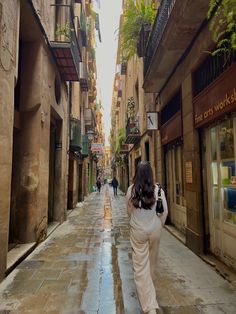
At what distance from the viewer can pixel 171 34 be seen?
18.8ft

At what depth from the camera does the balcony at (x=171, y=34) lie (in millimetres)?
4886

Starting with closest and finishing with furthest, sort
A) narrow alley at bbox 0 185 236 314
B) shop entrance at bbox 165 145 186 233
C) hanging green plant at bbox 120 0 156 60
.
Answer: narrow alley at bbox 0 185 236 314, shop entrance at bbox 165 145 186 233, hanging green plant at bbox 120 0 156 60

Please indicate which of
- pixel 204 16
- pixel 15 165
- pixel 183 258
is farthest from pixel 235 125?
pixel 15 165

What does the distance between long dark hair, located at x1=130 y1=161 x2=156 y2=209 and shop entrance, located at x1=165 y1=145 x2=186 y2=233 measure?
15.4ft

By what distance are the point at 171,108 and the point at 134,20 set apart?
343cm

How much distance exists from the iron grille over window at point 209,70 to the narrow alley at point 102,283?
151 inches

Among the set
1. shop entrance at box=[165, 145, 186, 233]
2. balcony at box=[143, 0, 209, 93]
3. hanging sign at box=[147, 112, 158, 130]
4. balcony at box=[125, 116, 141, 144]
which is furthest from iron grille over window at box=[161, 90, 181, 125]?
balcony at box=[125, 116, 141, 144]

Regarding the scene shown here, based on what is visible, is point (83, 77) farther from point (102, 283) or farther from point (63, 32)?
point (102, 283)

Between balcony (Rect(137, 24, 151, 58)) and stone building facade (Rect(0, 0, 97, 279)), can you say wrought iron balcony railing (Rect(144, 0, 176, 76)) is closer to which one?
balcony (Rect(137, 24, 151, 58))

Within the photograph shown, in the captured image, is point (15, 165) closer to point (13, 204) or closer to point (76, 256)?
point (13, 204)

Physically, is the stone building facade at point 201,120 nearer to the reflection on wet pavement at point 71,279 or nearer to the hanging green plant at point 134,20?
the hanging green plant at point 134,20

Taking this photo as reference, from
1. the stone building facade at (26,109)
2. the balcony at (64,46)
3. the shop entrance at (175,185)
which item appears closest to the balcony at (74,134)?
the balcony at (64,46)

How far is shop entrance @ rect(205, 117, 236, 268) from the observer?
4656 millimetres

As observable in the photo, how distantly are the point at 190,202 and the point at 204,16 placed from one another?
4.21 metres
